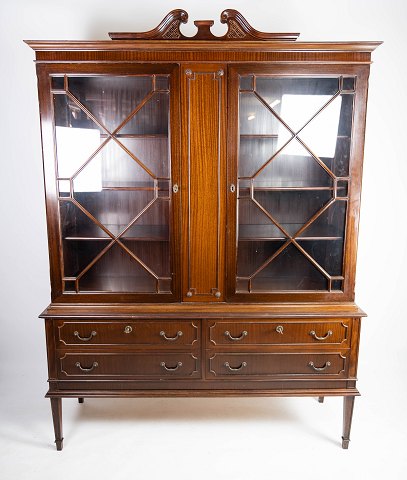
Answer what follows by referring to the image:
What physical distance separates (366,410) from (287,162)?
4.43ft

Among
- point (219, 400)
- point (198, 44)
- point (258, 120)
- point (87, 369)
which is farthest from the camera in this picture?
point (219, 400)

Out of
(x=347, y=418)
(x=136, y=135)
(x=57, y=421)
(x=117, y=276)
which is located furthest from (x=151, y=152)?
(x=347, y=418)

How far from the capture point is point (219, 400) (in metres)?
2.20

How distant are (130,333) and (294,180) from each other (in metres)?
0.97

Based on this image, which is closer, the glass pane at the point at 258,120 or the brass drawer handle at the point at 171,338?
the glass pane at the point at 258,120

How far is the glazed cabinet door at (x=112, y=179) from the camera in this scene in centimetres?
168

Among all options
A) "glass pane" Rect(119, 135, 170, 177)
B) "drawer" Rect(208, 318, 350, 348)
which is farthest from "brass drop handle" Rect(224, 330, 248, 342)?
"glass pane" Rect(119, 135, 170, 177)

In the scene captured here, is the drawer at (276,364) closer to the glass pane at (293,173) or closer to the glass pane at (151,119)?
the glass pane at (293,173)

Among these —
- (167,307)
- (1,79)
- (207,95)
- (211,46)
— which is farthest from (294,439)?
(1,79)

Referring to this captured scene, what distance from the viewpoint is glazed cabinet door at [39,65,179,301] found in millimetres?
1681

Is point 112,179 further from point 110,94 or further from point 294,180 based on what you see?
point 294,180

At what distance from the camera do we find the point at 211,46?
5.29 feet

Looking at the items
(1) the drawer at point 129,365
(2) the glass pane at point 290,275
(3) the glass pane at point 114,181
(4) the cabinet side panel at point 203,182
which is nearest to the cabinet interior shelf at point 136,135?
(3) the glass pane at point 114,181

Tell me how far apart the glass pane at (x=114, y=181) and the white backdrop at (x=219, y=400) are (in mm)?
728
